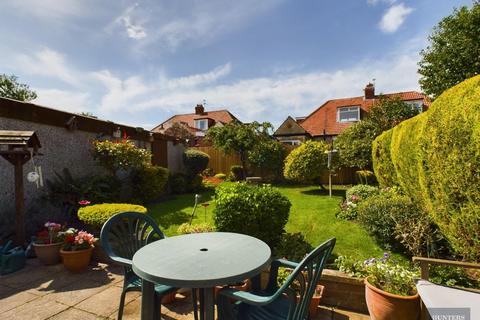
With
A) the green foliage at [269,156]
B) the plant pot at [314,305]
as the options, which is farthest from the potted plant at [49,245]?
the green foliage at [269,156]

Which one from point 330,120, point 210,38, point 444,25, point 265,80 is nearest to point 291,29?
point 210,38

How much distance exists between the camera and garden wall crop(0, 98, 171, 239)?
16.9 feet

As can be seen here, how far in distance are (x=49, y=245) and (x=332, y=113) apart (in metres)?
22.8

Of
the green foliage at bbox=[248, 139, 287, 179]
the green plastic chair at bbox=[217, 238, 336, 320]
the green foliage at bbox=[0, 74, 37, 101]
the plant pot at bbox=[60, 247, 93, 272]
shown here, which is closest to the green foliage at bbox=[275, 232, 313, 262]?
the green plastic chair at bbox=[217, 238, 336, 320]

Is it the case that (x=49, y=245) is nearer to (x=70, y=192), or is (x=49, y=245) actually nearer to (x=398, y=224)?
(x=70, y=192)

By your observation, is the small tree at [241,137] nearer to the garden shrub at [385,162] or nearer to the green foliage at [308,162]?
the green foliage at [308,162]

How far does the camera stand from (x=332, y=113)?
22.6 meters

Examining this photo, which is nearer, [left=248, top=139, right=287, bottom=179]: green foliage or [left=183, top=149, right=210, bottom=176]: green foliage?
[left=183, top=149, right=210, bottom=176]: green foliage

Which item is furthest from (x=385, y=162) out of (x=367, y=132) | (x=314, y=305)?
(x=314, y=305)

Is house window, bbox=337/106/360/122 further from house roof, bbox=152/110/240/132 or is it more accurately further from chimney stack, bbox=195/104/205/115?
chimney stack, bbox=195/104/205/115

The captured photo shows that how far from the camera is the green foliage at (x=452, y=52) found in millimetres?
11711

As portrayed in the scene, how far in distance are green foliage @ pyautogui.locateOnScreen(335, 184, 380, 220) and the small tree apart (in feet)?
24.9

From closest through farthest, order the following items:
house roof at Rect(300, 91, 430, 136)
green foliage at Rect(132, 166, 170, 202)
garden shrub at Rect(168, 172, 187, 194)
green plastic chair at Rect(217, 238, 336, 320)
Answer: green plastic chair at Rect(217, 238, 336, 320) < green foliage at Rect(132, 166, 170, 202) < garden shrub at Rect(168, 172, 187, 194) < house roof at Rect(300, 91, 430, 136)

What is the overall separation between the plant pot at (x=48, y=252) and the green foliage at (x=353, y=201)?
6.17m
